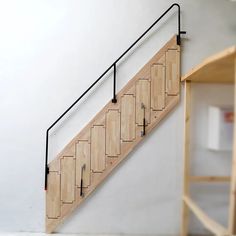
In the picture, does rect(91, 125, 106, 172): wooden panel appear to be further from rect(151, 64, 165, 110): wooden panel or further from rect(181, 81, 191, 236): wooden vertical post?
rect(181, 81, 191, 236): wooden vertical post

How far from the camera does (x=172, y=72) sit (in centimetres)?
196

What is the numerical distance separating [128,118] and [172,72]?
513mm

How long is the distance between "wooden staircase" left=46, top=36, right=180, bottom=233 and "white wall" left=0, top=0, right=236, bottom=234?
71 millimetres

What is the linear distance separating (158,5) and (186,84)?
2.33ft

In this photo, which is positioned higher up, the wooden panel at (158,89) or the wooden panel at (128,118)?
the wooden panel at (158,89)

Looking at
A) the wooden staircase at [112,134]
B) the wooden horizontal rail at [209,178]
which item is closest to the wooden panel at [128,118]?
the wooden staircase at [112,134]

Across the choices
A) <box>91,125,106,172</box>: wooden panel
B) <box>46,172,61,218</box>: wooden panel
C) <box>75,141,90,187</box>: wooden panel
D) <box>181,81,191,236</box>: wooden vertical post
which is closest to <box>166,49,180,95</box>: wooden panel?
<box>181,81,191,236</box>: wooden vertical post

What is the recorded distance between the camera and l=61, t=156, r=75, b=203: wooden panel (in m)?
1.95

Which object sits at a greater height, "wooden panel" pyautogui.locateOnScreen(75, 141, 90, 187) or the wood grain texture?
the wood grain texture

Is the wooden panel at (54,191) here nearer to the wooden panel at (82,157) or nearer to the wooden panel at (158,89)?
the wooden panel at (82,157)

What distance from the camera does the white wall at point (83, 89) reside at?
1.96m

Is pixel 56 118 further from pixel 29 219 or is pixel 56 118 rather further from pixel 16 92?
pixel 29 219

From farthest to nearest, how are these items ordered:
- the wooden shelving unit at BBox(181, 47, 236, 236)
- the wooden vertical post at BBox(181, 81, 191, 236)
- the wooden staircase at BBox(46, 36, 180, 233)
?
the wooden staircase at BBox(46, 36, 180, 233) → the wooden vertical post at BBox(181, 81, 191, 236) → the wooden shelving unit at BBox(181, 47, 236, 236)

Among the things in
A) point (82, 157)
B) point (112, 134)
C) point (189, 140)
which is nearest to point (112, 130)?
point (112, 134)
